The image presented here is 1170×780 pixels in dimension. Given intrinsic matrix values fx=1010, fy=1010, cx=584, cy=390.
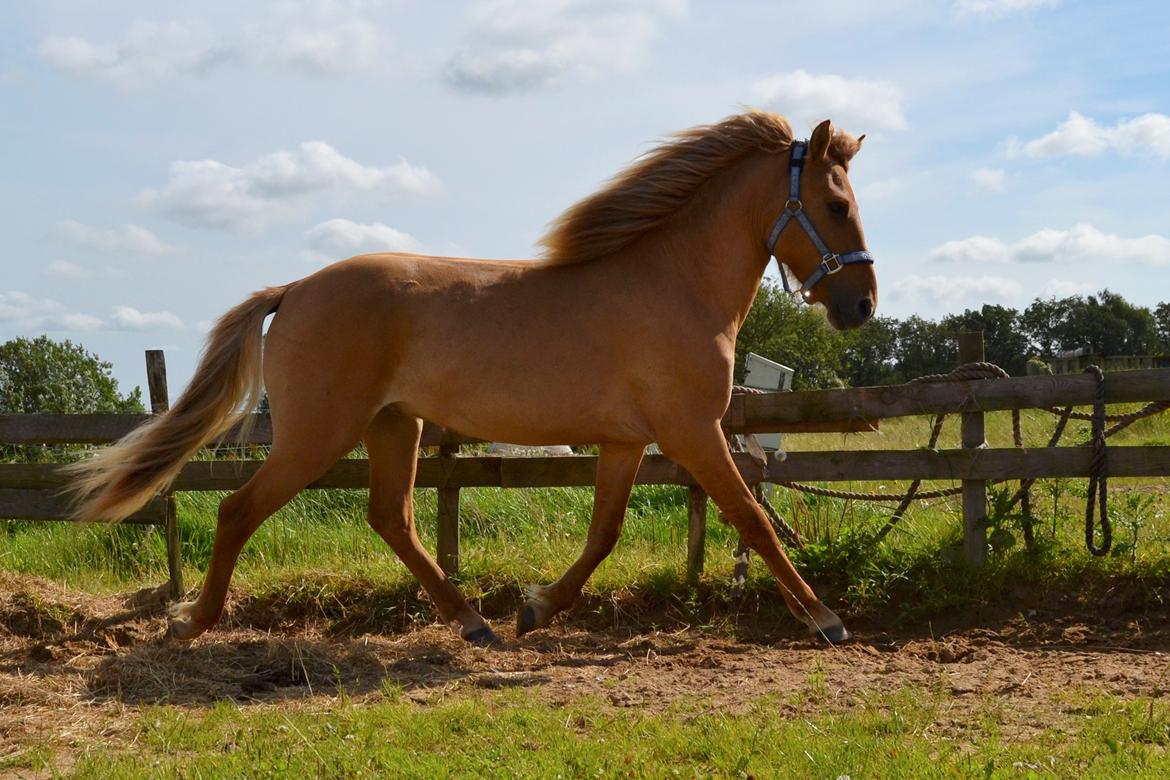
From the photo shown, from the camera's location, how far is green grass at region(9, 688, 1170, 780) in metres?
3.06

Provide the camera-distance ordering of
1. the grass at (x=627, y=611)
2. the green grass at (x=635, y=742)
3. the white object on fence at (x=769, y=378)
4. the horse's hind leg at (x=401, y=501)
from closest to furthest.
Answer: the green grass at (x=635, y=742), the grass at (x=627, y=611), the horse's hind leg at (x=401, y=501), the white object on fence at (x=769, y=378)

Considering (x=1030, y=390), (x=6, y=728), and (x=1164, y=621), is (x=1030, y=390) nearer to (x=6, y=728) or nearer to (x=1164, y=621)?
(x=1164, y=621)

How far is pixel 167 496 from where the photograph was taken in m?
6.23

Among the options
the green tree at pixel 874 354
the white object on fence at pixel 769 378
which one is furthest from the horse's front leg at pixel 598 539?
the green tree at pixel 874 354

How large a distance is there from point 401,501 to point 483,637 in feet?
2.86

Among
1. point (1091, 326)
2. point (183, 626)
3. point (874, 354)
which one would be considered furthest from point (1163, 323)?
point (183, 626)

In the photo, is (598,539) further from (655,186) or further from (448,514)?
(655,186)

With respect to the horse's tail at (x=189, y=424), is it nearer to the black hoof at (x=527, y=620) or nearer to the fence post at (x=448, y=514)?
the fence post at (x=448, y=514)

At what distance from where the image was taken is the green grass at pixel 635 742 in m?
3.06

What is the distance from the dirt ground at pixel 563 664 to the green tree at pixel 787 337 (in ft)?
90.7

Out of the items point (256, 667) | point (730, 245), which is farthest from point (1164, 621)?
point (256, 667)

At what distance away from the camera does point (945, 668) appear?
4426 mm

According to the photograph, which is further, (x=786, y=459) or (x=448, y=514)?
(x=448, y=514)

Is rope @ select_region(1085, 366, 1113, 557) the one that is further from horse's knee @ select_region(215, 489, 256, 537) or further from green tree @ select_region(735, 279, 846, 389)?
green tree @ select_region(735, 279, 846, 389)
